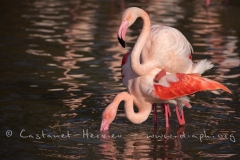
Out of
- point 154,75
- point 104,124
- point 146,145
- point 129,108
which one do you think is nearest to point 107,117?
point 104,124

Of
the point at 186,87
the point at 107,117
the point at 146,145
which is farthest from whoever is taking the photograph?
the point at 186,87

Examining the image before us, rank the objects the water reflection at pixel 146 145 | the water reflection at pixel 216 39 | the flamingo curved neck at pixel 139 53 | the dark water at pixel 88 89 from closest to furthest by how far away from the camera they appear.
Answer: the water reflection at pixel 146 145, the dark water at pixel 88 89, the flamingo curved neck at pixel 139 53, the water reflection at pixel 216 39

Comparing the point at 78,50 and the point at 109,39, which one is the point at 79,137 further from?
the point at 109,39

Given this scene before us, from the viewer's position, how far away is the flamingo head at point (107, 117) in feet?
24.7

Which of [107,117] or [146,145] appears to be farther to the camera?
[107,117]

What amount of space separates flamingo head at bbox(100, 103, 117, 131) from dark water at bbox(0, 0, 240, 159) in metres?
0.10

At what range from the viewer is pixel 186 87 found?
7.82m

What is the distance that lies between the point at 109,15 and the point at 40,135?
9859 millimetres

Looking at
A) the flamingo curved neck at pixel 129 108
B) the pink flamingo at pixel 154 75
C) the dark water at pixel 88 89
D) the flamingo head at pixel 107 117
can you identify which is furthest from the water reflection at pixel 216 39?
the flamingo head at pixel 107 117

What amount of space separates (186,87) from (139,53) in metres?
0.74

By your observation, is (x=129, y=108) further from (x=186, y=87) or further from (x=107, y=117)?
(x=186, y=87)

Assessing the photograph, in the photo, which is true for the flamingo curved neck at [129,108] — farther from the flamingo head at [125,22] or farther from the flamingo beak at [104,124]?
the flamingo head at [125,22]

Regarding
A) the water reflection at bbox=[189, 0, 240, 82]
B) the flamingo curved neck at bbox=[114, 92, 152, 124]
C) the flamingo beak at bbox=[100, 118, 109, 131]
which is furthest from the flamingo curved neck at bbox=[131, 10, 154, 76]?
the water reflection at bbox=[189, 0, 240, 82]

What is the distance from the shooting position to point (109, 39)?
44.8 ft
